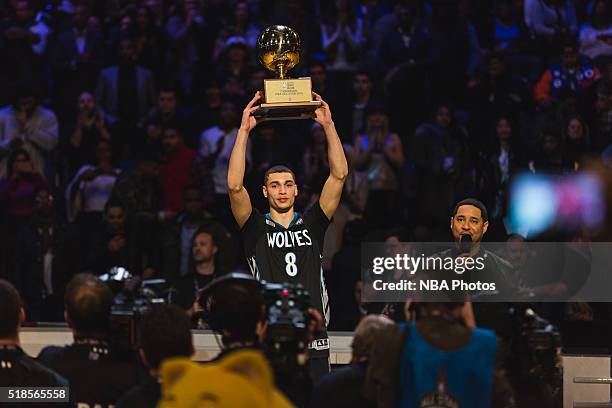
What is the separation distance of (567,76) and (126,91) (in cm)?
441

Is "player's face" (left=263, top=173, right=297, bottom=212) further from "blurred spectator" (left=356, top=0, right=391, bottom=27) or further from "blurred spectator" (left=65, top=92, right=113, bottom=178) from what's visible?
"blurred spectator" (left=356, top=0, right=391, bottom=27)

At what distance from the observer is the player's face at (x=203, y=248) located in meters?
10.4

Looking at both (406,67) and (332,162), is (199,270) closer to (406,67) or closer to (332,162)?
(332,162)

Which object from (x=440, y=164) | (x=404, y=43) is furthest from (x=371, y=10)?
(x=440, y=164)

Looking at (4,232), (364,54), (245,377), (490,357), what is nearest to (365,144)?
(364,54)

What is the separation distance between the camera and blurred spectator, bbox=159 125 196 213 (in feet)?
39.6

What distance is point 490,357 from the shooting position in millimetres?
5223

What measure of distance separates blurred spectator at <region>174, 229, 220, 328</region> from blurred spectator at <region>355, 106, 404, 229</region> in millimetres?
1820

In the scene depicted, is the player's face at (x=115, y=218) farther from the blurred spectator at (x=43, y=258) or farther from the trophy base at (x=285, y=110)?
the trophy base at (x=285, y=110)

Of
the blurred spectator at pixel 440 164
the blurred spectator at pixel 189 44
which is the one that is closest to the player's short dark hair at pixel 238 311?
the blurred spectator at pixel 440 164

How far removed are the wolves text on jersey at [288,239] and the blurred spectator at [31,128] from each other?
17.3 feet

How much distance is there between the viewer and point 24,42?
13625 mm

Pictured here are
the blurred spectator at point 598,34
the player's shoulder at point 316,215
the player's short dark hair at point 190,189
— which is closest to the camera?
the player's shoulder at point 316,215

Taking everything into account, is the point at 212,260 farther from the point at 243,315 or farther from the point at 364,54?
the point at 243,315
